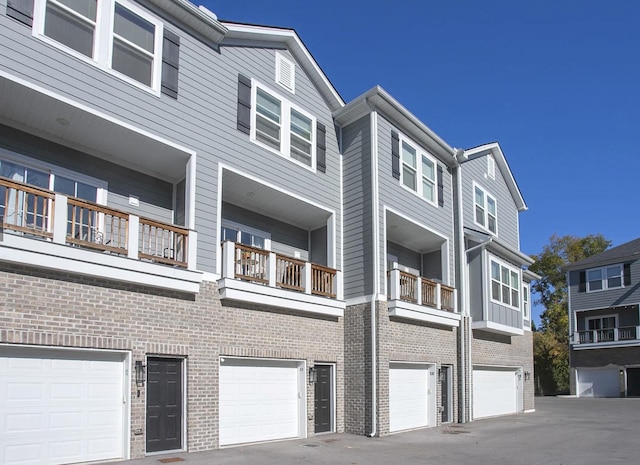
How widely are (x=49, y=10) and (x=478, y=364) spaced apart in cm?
1697

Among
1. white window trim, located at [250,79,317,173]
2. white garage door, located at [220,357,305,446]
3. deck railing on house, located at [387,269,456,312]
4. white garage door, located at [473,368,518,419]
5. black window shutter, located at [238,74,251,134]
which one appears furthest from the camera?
white garage door, located at [473,368,518,419]

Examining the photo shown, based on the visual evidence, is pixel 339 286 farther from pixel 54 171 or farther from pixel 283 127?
pixel 54 171

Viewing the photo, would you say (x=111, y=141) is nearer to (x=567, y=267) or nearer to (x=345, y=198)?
(x=345, y=198)

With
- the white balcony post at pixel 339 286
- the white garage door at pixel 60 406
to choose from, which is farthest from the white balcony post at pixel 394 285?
the white garage door at pixel 60 406

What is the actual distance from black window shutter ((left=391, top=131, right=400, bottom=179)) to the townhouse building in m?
0.07

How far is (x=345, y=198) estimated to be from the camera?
17266mm

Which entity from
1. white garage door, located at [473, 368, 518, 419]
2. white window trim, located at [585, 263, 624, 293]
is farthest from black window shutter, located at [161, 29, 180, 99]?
white window trim, located at [585, 263, 624, 293]

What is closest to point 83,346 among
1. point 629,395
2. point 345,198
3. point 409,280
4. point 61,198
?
point 61,198

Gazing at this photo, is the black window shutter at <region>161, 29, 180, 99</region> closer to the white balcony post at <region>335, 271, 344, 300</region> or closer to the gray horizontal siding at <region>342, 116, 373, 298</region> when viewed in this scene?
the gray horizontal siding at <region>342, 116, 373, 298</region>

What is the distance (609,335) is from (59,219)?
3671 centimetres

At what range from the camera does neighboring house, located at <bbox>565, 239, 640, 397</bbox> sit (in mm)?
36938

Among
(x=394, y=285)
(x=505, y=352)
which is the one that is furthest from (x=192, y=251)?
(x=505, y=352)

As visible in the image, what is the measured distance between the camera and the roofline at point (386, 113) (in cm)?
1686

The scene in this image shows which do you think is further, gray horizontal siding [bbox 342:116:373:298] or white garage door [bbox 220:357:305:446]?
gray horizontal siding [bbox 342:116:373:298]
